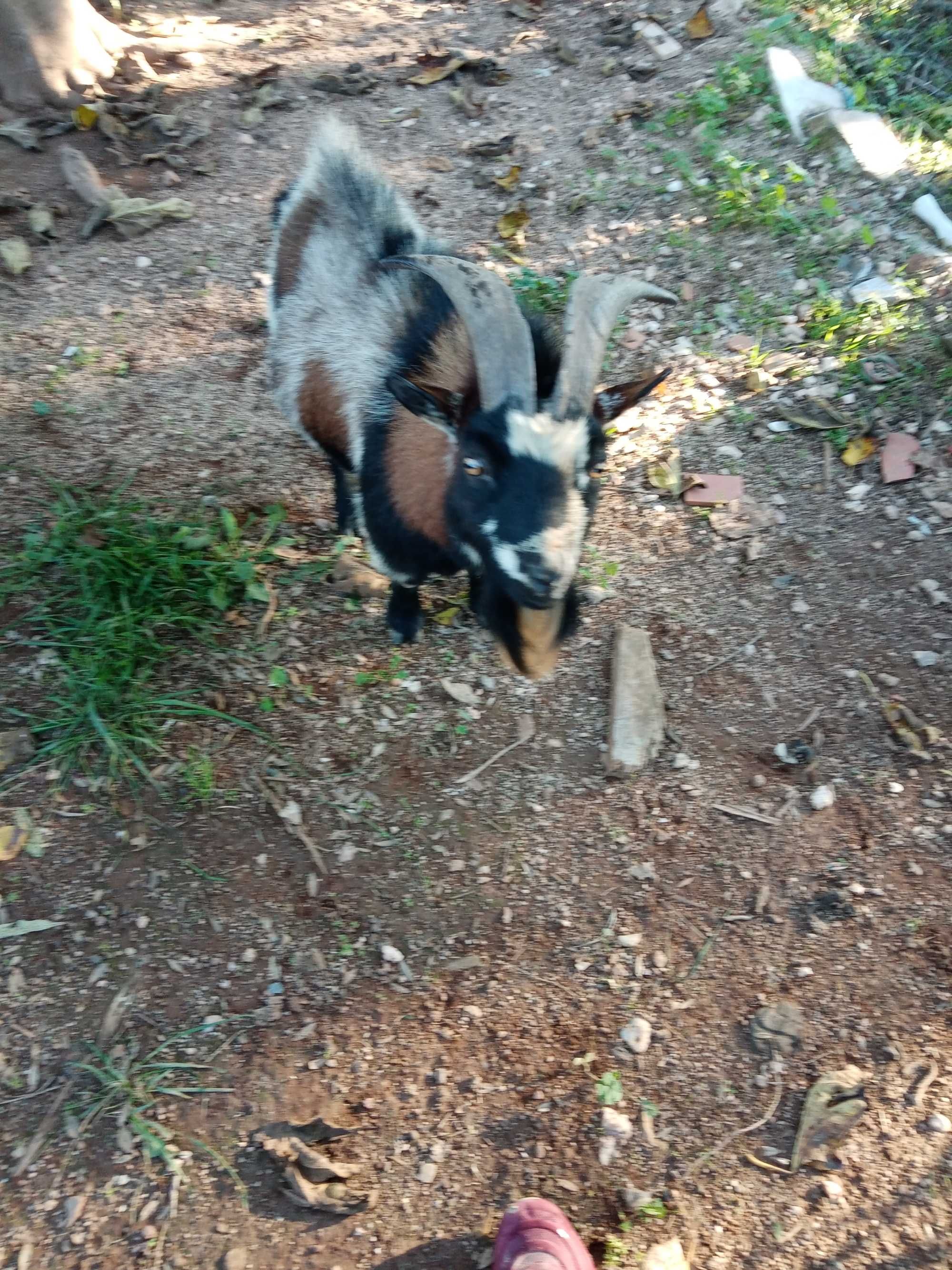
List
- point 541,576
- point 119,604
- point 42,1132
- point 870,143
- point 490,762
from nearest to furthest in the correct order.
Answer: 1. point 42,1132
2. point 541,576
3. point 490,762
4. point 119,604
5. point 870,143

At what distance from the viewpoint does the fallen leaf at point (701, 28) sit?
6.02 metres

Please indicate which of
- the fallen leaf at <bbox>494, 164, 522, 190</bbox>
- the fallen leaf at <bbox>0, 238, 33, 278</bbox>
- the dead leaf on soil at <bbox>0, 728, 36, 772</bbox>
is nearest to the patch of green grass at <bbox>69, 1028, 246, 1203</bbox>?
the dead leaf on soil at <bbox>0, 728, 36, 772</bbox>

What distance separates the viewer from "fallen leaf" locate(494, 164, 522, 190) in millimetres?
5328

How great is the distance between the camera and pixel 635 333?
185 inches

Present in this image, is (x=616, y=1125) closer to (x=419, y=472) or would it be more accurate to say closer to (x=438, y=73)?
(x=419, y=472)

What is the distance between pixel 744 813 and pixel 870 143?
14.0 feet

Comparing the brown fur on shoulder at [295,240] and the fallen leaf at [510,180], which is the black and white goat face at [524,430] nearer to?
the brown fur on shoulder at [295,240]

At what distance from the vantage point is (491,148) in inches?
217

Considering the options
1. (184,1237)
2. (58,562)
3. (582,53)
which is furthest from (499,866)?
(582,53)

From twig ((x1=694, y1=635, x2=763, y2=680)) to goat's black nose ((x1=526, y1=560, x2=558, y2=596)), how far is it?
119cm

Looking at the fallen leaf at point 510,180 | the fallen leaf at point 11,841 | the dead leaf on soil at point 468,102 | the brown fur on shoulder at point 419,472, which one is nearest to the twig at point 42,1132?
the fallen leaf at point 11,841

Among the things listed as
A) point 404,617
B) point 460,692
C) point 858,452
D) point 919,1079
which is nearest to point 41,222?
point 404,617

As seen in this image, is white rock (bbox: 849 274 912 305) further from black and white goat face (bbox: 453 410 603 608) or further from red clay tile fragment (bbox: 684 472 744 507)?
black and white goat face (bbox: 453 410 603 608)

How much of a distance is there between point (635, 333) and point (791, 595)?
1761 mm
